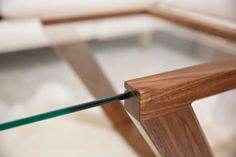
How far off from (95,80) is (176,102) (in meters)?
0.42

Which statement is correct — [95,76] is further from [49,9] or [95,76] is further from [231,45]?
[49,9]

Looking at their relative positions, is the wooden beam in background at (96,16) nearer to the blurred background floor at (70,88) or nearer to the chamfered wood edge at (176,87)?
the blurred background floor at (70,88)

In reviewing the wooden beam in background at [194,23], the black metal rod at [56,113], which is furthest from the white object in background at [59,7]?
the black metal rod at [56,113]

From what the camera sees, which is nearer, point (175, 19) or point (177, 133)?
point (177, 133)

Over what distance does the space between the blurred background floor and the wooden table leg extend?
3 cm

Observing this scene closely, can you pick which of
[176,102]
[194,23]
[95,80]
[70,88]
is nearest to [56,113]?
[176,102]

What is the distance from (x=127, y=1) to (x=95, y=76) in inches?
28.2

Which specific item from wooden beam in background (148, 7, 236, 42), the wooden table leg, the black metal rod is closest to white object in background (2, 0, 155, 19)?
wooden beam in background (148, 7, 236, 42)

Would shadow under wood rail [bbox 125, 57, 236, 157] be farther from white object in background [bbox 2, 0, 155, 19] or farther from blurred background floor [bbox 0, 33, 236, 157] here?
white object in background [bbox 2, 0, 155, 19]

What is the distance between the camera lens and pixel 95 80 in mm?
886

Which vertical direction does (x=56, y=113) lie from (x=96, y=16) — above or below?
below

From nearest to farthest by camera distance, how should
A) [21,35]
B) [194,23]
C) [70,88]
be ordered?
[70,88] → [194,23] → [21,35]

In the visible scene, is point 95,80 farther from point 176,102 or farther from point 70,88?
point 176,102

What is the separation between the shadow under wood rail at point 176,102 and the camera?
483 millimetres
